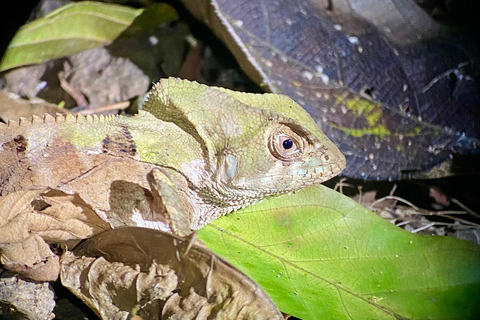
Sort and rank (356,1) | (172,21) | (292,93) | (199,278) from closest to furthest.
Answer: (199,278) → (292,93) → (356,1) → (172,21)

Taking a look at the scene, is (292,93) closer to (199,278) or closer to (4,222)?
(199,278)

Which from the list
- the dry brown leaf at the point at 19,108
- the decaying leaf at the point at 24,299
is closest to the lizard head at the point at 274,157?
the decaying leaf at the point at 24,299

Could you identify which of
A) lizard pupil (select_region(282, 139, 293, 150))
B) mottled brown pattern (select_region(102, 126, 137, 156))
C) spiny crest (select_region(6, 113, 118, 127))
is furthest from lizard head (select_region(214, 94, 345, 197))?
spiny crest (select_region(6, 113, 118, 127))

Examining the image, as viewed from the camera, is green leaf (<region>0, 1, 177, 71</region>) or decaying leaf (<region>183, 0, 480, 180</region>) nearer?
decaying leaf (<region>183, 0, 480, 180</region>)

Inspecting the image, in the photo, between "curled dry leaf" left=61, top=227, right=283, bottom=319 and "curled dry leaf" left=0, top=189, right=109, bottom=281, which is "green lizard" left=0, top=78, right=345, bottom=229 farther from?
"curled dry leaf" left=61, top=227, right=283, bottom=319

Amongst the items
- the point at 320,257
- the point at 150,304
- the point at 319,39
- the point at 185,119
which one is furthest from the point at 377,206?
the point at 150,304

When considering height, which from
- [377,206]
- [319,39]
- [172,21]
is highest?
[319,39]
